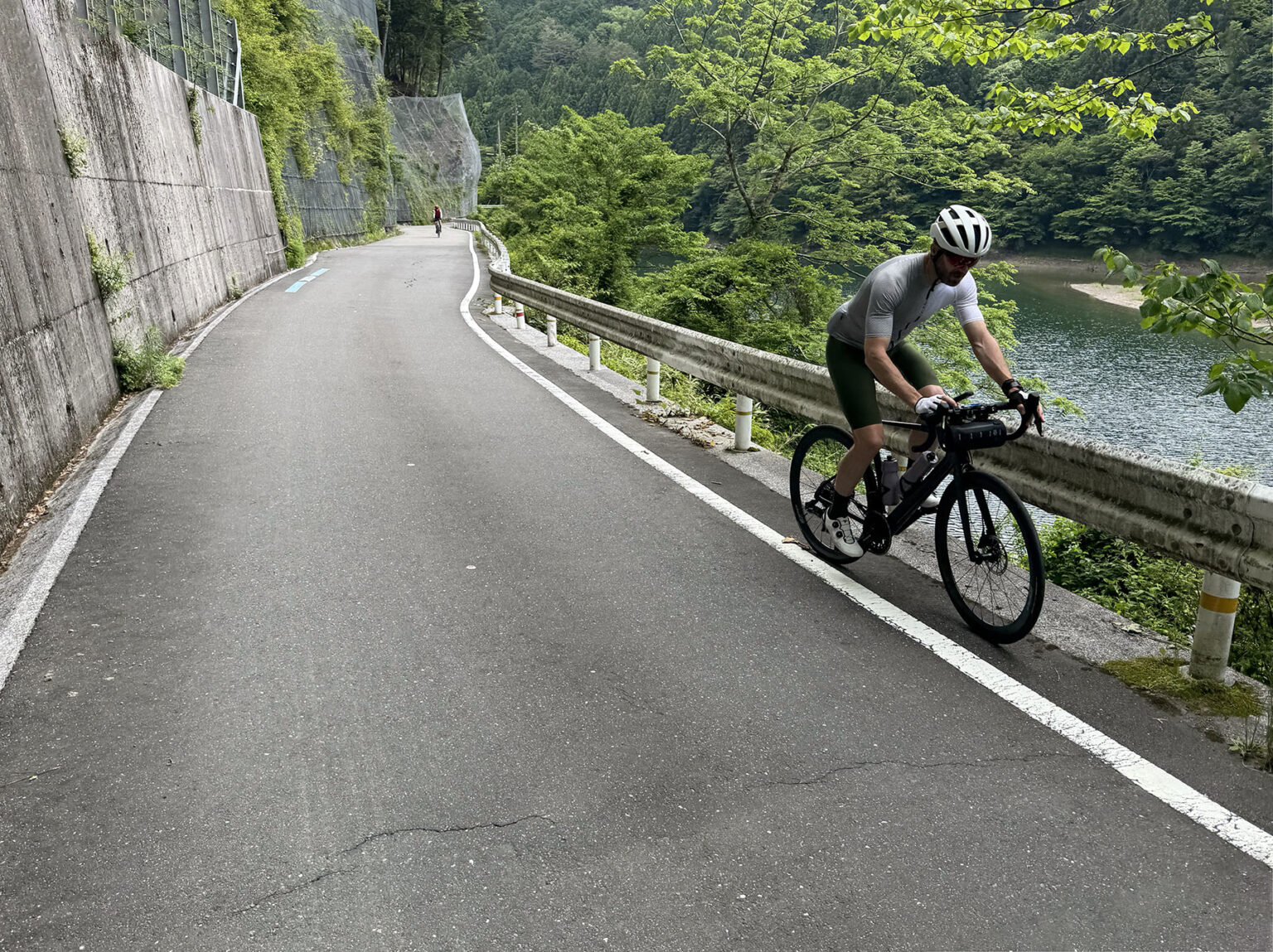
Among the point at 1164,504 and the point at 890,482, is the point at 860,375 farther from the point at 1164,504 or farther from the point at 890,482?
the point at 1164,504

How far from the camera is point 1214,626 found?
3.89 m

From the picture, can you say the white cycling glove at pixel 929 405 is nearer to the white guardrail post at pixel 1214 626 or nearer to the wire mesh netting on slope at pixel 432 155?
the white guardrail post at pixel 1214 626

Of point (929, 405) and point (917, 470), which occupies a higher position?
point (929, 405)

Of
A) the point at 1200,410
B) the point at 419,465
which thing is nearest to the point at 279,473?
the point at 419,465

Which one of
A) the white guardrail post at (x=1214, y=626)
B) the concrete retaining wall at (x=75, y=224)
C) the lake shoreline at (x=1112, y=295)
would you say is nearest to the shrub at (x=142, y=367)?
the concrete retaining wall at (x=75, y=224)

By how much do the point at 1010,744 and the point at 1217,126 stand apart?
66.3m

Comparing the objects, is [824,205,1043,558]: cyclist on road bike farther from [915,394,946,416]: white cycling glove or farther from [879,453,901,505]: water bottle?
[879,453,901,505]: water bottle

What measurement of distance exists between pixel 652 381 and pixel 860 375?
4.96 m

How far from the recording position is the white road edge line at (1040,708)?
3.06 meters

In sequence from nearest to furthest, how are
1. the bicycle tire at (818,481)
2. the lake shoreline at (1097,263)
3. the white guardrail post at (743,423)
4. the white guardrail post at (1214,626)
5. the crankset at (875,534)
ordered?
the white guardrail post at (1214,626)
the crankset at (875,534)
the bicycle tire at (818,481)
the white guardrail post at (743,423)
the lake shoreline at (1097,263)

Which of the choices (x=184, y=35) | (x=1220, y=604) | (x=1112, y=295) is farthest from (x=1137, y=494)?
(x=1112, y=295)

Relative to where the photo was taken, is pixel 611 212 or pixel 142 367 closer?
pixel 142 367

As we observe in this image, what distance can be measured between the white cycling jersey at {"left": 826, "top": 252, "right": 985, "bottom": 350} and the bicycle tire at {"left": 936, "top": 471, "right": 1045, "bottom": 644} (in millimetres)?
855

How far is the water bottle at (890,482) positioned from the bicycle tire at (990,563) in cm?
37
